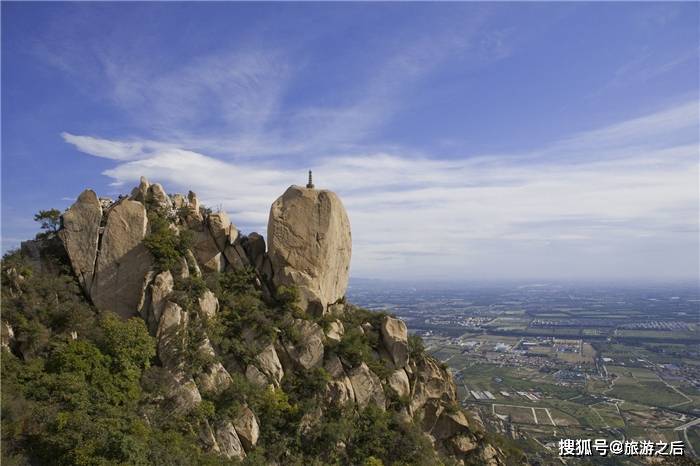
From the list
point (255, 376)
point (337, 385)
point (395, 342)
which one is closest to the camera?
point (255, 376)

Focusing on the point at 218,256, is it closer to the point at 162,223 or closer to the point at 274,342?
the point at 162,223

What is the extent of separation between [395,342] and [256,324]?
10720mm

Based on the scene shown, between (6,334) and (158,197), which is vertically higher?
(158,197)

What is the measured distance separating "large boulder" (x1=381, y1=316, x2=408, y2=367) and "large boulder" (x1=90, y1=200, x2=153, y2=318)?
16.9 m

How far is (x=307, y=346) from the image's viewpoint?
2644 centimetres

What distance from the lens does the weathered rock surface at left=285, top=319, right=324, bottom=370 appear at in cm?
2608

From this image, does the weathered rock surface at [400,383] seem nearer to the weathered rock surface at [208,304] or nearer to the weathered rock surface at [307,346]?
the weathered rock surface at [307,346]

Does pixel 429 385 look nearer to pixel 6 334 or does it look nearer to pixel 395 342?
pixel 395 342

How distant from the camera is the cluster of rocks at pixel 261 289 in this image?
22.6 metres

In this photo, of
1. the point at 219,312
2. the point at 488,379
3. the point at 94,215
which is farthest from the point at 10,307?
the point at 488,379

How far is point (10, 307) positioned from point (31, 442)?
8.28 m

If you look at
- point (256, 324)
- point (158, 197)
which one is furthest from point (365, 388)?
point (158, 197)

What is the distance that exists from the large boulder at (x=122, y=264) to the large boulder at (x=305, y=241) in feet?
27.9

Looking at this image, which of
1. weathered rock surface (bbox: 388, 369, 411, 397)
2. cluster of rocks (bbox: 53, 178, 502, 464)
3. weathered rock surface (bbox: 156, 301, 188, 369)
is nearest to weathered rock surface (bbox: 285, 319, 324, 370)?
cluster of rocks (bbox: 53, 178, 502, 464)
